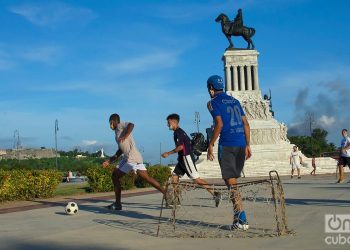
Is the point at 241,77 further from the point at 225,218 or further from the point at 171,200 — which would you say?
the point at 171,200

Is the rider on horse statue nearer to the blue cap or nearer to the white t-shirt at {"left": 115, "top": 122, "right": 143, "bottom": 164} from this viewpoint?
the white t-shirt at {"left": 115, "top": 122, "right": 143, "bottom": 164}

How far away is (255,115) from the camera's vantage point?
52.5 metres

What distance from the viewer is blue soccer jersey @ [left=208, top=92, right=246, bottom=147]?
715cm

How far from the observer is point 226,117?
7.16 m

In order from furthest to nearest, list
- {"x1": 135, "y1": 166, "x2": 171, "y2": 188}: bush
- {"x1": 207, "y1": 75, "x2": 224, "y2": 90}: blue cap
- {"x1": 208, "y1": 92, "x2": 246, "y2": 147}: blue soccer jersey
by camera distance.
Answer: {"x1": 135, "y1": 166, "x2": 171, "y2": 188}: bush
{"x1": 207, "y1": 75, "x2": 224, "y2": 90}: blue cap
{"x1": 208, "y1": 92, "x2": 246, "y2": 147}: blue soccer jersey

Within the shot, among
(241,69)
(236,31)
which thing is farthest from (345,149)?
(236,31)

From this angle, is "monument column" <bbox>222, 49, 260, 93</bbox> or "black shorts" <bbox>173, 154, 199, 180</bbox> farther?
"monument column" <bbox>222, 49, 260, 93</bbox>

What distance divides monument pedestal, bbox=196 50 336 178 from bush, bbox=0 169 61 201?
27.6 metres

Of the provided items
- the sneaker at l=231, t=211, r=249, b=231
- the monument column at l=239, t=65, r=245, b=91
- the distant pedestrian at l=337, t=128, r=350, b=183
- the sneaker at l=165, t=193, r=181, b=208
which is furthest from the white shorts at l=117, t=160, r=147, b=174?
the monument column at l=239, t=65, r=245, b=91

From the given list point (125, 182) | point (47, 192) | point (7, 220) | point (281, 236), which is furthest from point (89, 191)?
point (281, 236)

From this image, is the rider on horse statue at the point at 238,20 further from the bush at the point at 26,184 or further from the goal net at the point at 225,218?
the goal net at the point at 225,218

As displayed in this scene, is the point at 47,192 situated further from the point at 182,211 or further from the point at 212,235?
the point at 212,235

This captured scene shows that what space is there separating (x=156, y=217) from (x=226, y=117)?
261 cm

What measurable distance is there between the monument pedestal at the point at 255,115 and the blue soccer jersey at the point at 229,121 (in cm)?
3553
